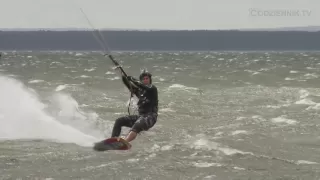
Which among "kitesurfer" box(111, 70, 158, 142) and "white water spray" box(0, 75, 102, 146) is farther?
"white water spray" box(0, 75, 102, 146)

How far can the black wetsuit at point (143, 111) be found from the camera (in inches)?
523

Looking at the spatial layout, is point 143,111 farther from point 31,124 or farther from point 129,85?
point 31,124

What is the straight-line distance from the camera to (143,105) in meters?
13.7

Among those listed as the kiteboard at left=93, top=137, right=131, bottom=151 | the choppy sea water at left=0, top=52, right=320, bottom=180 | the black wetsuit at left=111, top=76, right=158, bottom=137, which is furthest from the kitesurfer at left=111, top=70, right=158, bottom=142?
the kiteboard at left=93, top=137, right=131, bottom=151

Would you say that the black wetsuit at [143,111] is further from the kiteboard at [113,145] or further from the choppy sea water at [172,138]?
the kiteboard at [113,145]

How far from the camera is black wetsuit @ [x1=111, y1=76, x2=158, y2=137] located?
→ 523 inches

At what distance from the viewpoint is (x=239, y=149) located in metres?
12.5

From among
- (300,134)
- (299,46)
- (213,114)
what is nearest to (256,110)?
(213,114)

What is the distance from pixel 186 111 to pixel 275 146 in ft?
22.3

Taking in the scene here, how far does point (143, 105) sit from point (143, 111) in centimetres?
16

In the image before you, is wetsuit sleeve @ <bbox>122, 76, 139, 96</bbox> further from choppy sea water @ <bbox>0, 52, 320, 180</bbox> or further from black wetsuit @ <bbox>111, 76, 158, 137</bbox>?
choppy sea water @ <bbox>0, 52, 320, 180</bbox>

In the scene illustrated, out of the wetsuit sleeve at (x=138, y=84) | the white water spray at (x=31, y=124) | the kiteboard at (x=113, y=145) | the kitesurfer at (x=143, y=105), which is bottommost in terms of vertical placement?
the white water spray at (x=31, y=124)

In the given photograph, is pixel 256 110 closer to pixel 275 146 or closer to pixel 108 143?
pixel 275 146

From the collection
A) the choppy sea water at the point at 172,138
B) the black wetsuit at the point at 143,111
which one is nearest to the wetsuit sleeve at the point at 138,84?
the black wetsuit at the point at 143,111
